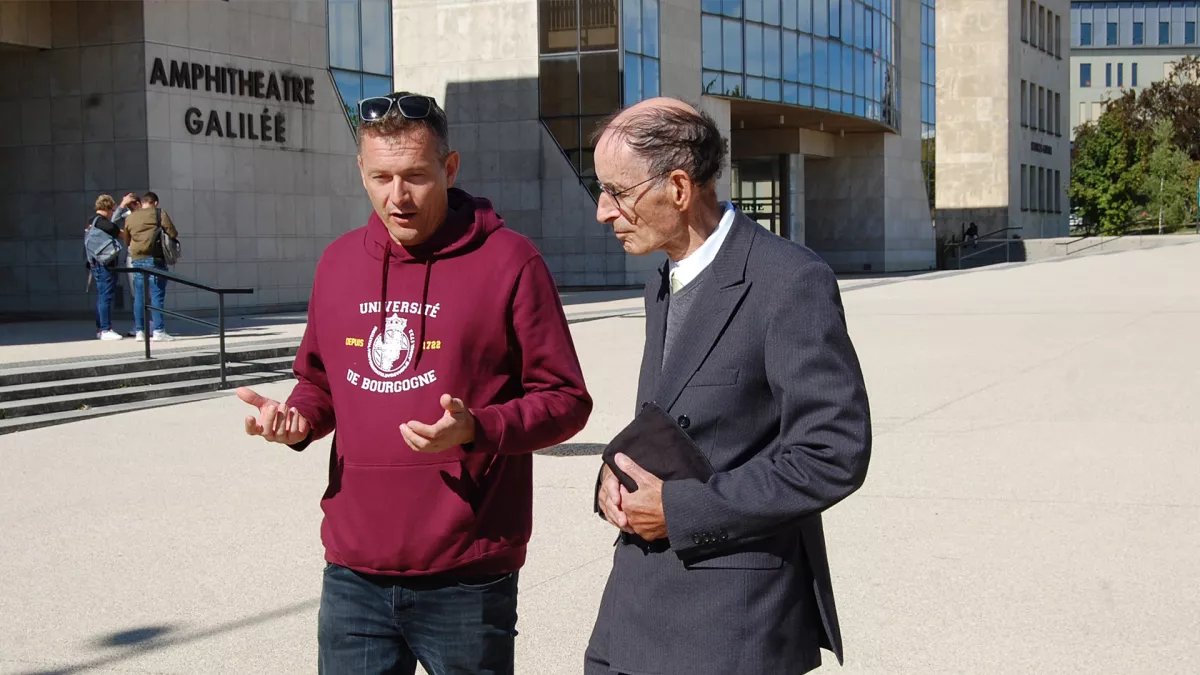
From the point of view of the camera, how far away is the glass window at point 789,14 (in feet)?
138

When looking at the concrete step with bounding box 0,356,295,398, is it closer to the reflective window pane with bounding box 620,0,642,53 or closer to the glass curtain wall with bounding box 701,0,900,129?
the reflective window pane with bounding box 620,0,642,53

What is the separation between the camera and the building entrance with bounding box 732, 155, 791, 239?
158 ft

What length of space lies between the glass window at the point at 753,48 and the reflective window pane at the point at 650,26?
4535mm

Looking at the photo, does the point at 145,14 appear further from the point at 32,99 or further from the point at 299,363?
the point at 299,363

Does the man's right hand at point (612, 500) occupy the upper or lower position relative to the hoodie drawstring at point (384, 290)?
lower

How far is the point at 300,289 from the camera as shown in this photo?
86.0 ft

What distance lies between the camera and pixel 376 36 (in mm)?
28859

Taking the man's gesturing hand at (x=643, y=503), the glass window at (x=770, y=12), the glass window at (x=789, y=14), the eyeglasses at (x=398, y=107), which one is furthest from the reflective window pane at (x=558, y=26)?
the man's gesturing hand at (x=643, y=503)

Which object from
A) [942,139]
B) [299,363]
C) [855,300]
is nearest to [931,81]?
[942,139]

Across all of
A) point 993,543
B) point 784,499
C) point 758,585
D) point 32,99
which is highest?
point 32,99

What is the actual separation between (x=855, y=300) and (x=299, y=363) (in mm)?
Result: 23671

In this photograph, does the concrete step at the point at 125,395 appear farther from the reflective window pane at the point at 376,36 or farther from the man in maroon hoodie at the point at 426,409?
the reflective window pane at the point at 376,36

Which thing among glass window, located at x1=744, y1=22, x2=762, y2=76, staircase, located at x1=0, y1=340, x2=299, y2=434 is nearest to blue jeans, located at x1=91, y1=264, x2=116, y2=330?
staircase, located at x1=0, y1=340, x2=299, y2=434

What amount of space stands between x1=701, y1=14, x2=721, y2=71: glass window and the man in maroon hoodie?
120ft
